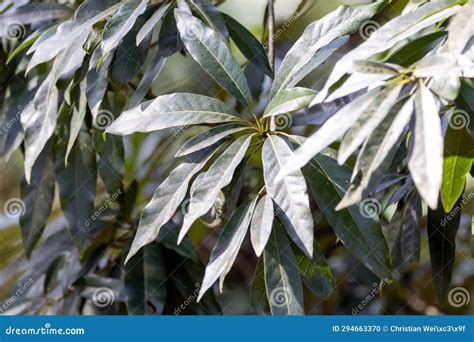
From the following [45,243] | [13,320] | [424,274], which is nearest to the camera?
A: [13,320]

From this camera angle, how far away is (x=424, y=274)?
6.07 feet

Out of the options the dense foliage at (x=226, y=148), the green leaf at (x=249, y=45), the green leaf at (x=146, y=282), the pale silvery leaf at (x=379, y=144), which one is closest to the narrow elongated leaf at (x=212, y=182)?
the dense foliage at (x=226, y=148)

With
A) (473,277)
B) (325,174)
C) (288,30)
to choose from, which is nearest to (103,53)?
(325,174)

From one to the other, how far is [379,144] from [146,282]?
804mm

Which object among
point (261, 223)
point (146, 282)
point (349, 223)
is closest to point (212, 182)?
point (261, 223)

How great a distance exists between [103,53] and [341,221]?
0.41 metres

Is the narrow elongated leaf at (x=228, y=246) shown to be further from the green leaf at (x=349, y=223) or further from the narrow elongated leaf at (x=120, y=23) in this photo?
the narrow elongated leaf at (x=120, y=23)

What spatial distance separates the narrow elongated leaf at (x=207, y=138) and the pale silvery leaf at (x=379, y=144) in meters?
0.28

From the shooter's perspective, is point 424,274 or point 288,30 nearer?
point 288,30

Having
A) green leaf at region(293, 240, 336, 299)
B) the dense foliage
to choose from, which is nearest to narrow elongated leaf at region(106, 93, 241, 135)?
the dense foliage

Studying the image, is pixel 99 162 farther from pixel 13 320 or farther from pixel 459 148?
pixel 459 148

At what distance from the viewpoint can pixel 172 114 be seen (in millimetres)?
894

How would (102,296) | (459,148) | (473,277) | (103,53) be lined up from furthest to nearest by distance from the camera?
1. (473,277)
2. (102,296)
3. (103,53)
4. (459,148)

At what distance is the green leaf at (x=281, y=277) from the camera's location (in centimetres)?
87
